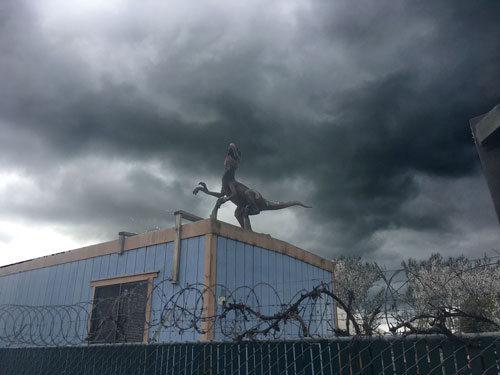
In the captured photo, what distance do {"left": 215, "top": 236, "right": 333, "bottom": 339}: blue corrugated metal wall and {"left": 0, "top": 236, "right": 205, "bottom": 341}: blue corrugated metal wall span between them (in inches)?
23.5

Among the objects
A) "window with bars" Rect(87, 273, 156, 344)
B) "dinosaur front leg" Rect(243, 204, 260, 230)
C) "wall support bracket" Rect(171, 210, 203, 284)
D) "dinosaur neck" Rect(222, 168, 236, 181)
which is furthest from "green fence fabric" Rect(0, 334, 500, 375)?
"dinosaur neck" Rect(222, 168, 236, 181)

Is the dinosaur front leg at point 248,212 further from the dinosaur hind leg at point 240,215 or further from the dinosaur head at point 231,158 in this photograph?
the dinosaur head at point 231,158

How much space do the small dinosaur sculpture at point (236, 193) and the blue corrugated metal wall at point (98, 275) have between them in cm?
219

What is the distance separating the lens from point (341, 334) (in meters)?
4.18

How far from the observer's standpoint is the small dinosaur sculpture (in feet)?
36.5

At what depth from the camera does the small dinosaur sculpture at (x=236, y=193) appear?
1112 centimetres

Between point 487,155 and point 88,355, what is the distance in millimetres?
6192

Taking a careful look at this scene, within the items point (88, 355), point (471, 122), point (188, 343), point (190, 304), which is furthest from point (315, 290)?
point (190, 304)

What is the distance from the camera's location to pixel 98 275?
1098cm

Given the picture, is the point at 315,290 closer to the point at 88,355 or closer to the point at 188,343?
the point at 188,343

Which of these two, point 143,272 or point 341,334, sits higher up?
point 143,272

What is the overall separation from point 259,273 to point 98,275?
436 centimetres

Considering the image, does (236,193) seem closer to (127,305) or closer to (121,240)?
(121,240)

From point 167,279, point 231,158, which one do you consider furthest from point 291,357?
point 231,158
